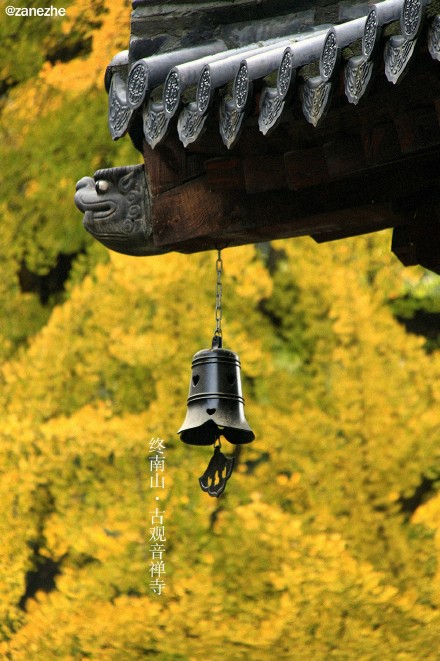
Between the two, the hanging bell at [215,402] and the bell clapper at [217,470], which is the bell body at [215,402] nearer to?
the hanging bell at [215,402]

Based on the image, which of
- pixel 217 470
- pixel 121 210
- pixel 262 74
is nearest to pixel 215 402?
pixel 217 470

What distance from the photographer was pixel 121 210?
3979 mm

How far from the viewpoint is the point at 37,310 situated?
9922mm

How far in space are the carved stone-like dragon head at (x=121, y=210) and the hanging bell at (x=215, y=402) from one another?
51 centimetres

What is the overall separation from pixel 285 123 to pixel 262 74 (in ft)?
0.77

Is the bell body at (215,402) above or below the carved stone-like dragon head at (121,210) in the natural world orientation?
below

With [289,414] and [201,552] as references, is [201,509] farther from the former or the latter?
[289,414]

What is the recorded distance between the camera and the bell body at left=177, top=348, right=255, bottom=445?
4086 millimetres

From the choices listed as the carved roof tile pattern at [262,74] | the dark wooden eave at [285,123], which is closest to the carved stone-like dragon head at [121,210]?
the dark wooden eave at [285,123]

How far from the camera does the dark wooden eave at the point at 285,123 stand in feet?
9.52

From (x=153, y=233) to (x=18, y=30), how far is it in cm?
770

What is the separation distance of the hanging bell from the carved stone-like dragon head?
510 mm

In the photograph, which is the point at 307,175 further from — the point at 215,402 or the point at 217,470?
the point at 217,470

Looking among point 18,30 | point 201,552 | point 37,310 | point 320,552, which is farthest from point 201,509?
point 18,30
